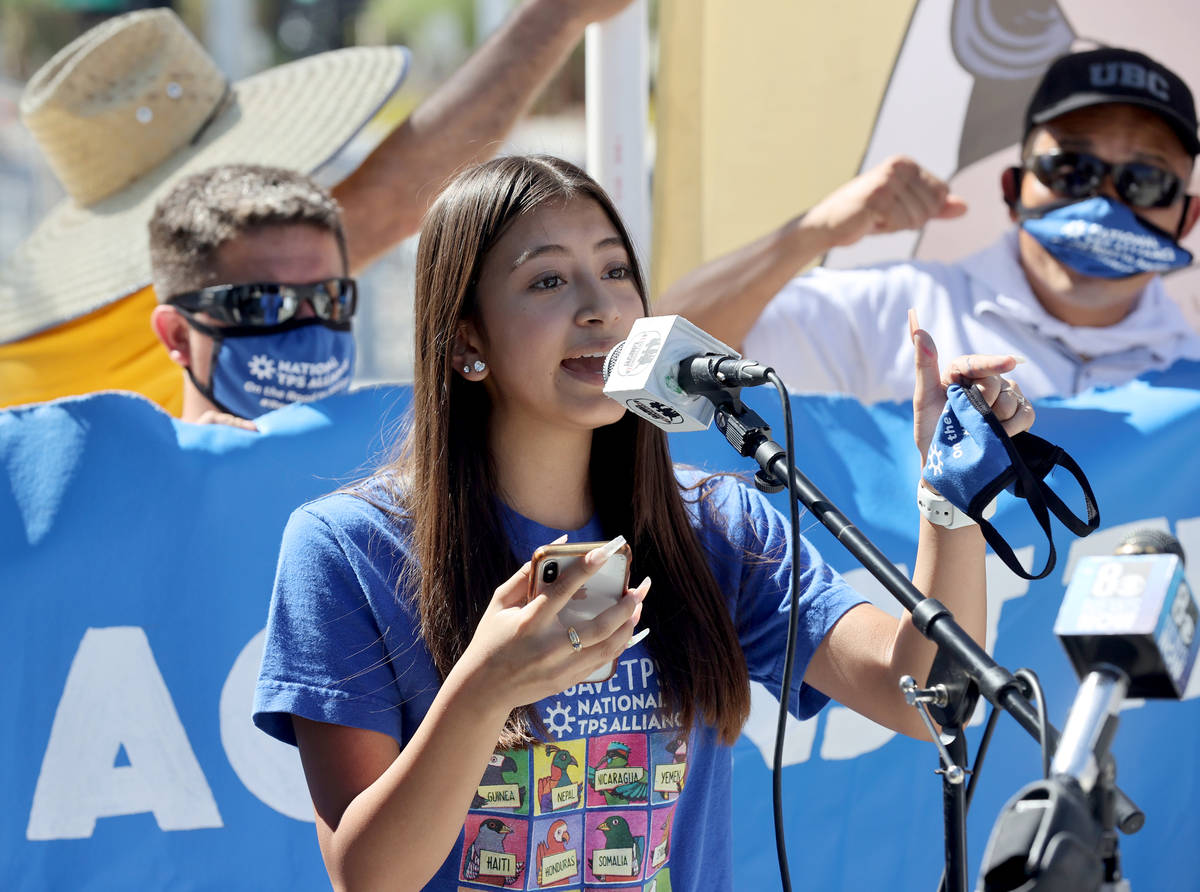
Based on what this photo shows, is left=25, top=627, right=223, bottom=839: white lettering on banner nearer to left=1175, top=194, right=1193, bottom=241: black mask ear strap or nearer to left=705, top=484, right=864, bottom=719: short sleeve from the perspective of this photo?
left=705, top=484, right=864, bottom=719: short sleeve

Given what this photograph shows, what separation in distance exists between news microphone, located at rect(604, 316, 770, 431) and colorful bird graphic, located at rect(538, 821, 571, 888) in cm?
56

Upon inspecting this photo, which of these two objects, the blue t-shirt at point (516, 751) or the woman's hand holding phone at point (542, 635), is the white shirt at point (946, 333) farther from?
the woman's hand holding phone at point (542, 635)

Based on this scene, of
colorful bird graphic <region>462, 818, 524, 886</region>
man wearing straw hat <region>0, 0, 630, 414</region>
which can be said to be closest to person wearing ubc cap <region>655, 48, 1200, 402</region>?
man wearing straw hat <region>0, 0, 630, 414</region>

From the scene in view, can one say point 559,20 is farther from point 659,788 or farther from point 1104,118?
point 659,788

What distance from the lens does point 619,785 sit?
170cm

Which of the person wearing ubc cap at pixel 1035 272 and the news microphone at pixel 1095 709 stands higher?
the news microphone at pixel 1095 709

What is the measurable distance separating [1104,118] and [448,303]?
2.27 m

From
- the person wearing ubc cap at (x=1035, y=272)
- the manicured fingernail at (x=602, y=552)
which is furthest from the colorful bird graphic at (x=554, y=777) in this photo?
the person wearing ubc cap at (x=1035, y=272)

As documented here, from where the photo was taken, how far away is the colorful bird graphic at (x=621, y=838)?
1688mm

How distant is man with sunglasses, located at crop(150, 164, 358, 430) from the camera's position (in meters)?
2.84

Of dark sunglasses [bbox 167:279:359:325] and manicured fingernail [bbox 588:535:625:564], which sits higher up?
manicured fingernail [bbox 588:535:625:564]

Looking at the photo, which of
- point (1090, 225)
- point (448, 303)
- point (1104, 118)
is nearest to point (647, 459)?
point (448, 303)

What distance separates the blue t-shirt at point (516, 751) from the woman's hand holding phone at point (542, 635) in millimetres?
267

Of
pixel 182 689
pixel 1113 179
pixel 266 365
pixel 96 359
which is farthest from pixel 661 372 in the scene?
pixel 96 359
